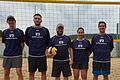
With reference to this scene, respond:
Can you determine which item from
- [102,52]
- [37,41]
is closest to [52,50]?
[37,41]

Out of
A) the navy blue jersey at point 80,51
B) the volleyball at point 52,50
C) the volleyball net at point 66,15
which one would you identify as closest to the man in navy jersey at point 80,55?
the navy blue jersey at point 80,51

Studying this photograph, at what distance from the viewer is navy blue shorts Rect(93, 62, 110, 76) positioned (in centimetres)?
716

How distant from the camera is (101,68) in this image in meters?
7.19

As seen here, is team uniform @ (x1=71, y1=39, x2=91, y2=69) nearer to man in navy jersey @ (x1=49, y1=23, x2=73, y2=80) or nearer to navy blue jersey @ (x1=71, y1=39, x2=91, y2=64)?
navy blue jersey @ (x1=71, y1=39, x2=91, y2=64)

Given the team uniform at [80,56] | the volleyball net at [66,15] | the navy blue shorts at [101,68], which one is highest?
the volleyball net at [66,15]

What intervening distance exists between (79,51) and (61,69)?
0.51 metres

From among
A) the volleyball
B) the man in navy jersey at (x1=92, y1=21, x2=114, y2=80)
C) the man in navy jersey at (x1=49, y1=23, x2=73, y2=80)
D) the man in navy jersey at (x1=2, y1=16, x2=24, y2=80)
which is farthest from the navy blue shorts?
the man in navy jersey at (x1=2, y1=16, x2=24, y2=80)

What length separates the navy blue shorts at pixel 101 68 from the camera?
7160 millimetres

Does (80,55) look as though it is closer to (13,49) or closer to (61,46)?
(61,46)

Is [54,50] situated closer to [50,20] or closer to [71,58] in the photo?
[71,58]

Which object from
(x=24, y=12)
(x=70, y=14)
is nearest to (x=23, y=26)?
(x=24, y=12)

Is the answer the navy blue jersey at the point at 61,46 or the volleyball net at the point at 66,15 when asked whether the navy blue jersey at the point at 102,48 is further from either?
the volleyball net at the point at 66,15

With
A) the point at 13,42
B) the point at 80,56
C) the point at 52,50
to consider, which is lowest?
the point at 80,56

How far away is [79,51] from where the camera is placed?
7.35m
